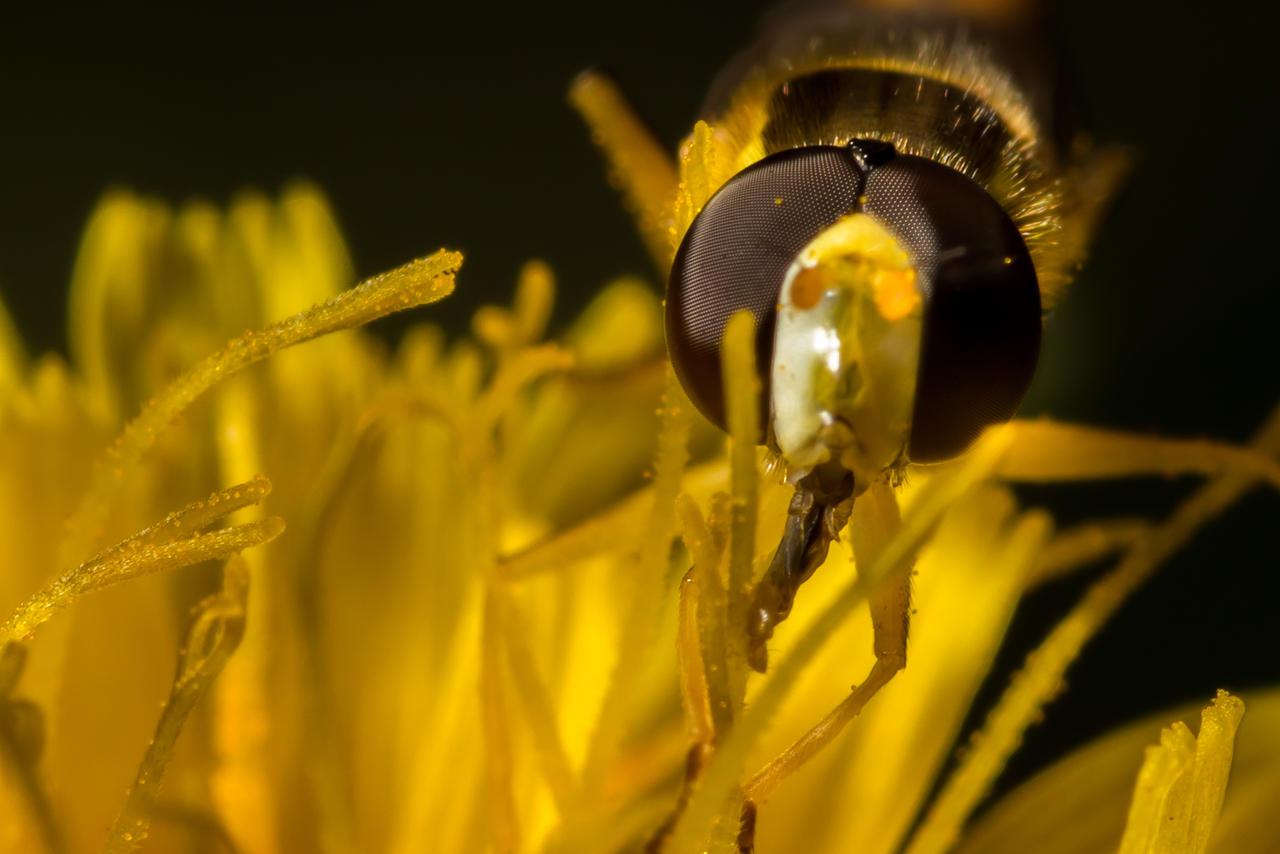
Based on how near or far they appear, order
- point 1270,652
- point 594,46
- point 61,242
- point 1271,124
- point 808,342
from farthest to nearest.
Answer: point 594,46 < point 61,242 < point 1271,124 < point 1270,652 < point 808,342

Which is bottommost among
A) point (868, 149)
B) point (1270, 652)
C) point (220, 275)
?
point (1270, 652)

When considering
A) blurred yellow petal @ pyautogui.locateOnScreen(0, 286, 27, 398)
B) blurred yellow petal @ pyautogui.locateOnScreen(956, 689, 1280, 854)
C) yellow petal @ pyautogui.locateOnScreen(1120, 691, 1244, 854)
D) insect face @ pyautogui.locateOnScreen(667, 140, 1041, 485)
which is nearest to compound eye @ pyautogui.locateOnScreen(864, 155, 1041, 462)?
insect face @ pyautogui.locateOnScreen(667, 140, 1041, 485)

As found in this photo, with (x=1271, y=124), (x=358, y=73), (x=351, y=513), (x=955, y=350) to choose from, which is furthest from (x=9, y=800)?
(x=1271, y=124)

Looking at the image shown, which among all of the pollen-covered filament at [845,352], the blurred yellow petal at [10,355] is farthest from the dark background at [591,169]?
the pollen-covered filament at [845,352]

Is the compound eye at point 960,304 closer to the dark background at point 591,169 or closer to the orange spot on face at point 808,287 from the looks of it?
the orange spot on face at point 808,287

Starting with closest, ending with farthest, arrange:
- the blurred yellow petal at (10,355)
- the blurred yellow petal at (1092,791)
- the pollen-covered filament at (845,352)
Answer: the pollen-covered filament at (845,352), the blurred yellow petal at (1092,791), the blurred yellow petal at (10,355)

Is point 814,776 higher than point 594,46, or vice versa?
point 594,46

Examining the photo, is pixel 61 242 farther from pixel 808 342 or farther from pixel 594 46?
pixel 808 342
